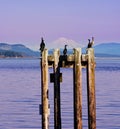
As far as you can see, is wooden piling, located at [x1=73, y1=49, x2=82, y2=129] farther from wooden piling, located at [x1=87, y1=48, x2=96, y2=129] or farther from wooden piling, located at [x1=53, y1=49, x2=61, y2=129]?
wooden piling, located at [x1=53, y1=49, x2=61, y2=129]

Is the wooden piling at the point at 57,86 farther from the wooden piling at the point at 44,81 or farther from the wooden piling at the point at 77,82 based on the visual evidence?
the wooden piling at the point at 77,82

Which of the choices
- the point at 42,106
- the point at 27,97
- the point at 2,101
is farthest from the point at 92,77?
the point at 27,97

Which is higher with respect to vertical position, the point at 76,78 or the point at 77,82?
the point at 76,78

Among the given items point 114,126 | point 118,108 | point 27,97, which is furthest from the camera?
point 27,97

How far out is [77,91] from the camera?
21.7m

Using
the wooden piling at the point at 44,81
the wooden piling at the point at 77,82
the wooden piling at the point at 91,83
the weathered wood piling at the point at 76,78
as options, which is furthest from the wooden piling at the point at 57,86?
the wooden piling at the point at 91,83

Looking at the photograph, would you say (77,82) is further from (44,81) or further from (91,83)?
(44,81)

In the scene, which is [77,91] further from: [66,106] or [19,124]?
[66,106]

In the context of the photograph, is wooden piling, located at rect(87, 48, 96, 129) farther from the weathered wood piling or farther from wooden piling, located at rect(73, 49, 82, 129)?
wooden piling, located at rect(73, 49, 82, 129)

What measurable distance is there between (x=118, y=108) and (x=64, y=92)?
16733 millimetres

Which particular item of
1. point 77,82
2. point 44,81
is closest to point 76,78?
point 77,82

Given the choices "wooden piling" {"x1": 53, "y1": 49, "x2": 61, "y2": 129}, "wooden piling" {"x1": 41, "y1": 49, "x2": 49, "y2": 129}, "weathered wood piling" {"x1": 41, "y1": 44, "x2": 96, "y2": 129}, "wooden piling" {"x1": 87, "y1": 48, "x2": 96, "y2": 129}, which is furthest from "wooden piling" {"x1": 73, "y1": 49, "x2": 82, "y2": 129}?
"wooden piling" {"x1": 41, "y1": 49, "x2": 49, "y2": 129}

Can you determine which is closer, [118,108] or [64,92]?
[118,108]

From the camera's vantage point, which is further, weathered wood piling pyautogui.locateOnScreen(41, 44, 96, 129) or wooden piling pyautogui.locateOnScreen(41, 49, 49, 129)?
wooden piling pyautogui.locateOnScreen(41, 49, 49, 129)
